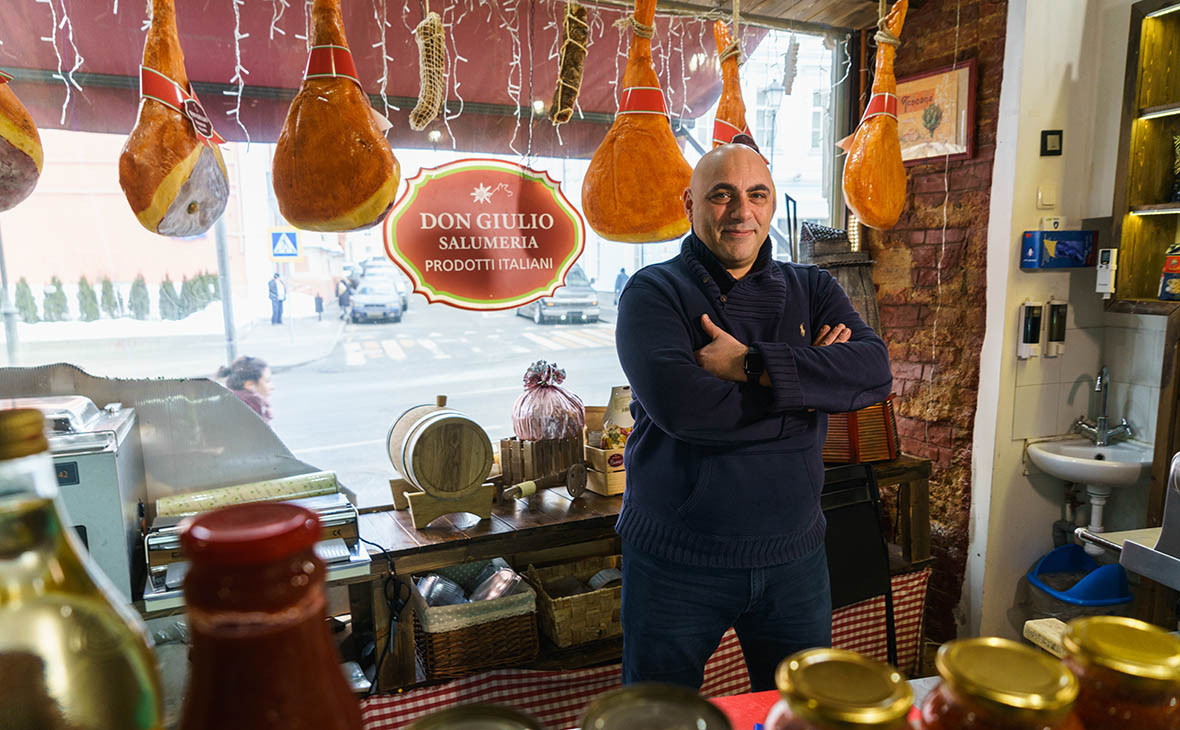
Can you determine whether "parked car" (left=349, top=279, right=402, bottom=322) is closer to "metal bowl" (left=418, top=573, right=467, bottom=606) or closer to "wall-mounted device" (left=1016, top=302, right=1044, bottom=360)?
"metal bowl" (left=418, top=573, right=467, bottom=606)

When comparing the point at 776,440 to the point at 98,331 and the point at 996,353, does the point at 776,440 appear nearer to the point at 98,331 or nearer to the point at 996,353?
the point at 996,353

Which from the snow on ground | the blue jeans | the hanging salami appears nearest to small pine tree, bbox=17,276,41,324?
the snow on ground

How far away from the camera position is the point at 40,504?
426mm

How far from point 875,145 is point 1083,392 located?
1.52m

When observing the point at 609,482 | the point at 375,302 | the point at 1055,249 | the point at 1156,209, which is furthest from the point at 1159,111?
the point at 375,302

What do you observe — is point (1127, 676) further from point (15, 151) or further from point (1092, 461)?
point (1092, 461)

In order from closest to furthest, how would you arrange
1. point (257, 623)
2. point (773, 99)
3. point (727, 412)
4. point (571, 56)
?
point (257, 623), point (727, 412), point (571, 56), point (773, 99)

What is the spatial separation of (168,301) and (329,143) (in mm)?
1082

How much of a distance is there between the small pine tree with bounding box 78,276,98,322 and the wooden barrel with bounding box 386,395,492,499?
41.2 inches

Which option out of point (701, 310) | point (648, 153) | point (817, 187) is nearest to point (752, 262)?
point (701, 310)

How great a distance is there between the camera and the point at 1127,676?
18.7 inches

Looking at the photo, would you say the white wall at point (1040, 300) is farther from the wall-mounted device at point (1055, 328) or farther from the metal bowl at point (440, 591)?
the metal bowl at point (440, 591)

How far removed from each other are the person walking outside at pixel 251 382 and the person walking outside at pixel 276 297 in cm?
15

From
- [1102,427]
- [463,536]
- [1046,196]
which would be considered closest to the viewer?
[463,536]
